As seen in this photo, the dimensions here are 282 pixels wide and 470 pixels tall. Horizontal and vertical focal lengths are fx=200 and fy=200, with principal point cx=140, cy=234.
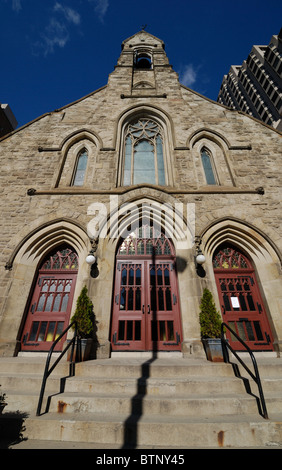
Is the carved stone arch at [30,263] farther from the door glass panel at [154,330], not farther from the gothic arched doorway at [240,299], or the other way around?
the gothic arched doorway at [240,299]

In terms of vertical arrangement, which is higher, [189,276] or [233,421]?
[189,276]

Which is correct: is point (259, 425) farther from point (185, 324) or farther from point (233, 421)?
point (185, 324)

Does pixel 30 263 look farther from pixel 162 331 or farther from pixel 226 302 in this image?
pixel 226 302

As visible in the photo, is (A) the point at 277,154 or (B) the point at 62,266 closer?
(B) the point at 62,266

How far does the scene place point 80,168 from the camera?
8.57m

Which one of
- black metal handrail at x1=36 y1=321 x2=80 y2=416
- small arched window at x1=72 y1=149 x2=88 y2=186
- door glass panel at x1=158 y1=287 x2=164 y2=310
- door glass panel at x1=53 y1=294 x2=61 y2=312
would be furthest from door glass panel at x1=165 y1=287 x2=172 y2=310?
small arched window at x1=72 y1=149 x2=88 y2=186

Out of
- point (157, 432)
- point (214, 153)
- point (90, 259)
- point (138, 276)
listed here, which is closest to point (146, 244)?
point (138, 276)

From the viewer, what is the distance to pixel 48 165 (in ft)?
26.6

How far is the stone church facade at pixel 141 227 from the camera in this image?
5.83 m

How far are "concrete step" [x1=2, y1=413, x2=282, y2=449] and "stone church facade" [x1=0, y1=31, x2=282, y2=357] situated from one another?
8.11ft

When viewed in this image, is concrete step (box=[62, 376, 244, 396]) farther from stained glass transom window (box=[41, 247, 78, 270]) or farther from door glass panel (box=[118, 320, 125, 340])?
stained glass transom window (box=[41, 247, 78, 270])

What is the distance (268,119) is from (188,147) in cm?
3970

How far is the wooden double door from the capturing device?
18.7ft
